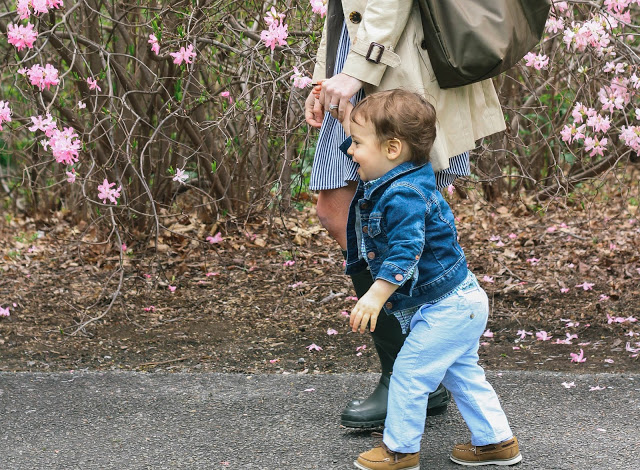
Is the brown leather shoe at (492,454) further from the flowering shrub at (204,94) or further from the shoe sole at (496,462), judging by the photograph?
the flowering shrub at (204,94)

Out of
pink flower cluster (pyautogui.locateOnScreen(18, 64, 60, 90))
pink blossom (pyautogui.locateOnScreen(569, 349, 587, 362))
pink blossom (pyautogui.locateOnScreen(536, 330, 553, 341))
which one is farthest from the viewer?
pink blossom (pyautogui.locateOnScreen(536, 330, 553, 341))

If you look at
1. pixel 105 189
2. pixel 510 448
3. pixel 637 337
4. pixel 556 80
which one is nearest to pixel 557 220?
pixel 556 80

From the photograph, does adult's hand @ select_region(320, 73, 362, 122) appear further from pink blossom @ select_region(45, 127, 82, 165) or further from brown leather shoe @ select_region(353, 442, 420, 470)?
pink blossom @ select_region(45, 127, 82, 165)

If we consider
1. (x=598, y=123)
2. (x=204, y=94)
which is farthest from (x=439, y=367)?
(x=204, y=94)

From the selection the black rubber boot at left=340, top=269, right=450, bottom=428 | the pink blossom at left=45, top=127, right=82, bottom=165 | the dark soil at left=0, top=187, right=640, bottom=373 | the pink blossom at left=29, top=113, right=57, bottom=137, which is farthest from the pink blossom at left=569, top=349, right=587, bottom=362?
the pink blossom at left=29, top=113, right=57, bottom=137

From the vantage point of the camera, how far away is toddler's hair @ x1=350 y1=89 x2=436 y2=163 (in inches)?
86.6

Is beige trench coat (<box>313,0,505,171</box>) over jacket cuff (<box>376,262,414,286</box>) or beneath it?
over

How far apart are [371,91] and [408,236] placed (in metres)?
0.48

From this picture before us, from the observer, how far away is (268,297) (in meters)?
4.35

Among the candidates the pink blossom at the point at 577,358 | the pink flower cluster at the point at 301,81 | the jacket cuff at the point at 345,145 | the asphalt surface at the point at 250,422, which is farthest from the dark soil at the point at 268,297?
the jacket cuff at the point at 345,145

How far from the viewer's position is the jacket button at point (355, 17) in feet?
7.79

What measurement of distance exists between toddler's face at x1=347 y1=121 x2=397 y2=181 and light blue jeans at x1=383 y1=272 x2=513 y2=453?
0.38 m

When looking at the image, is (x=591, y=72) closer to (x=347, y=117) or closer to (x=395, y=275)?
(x=347, y=117)

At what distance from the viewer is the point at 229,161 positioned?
5.04 meters
